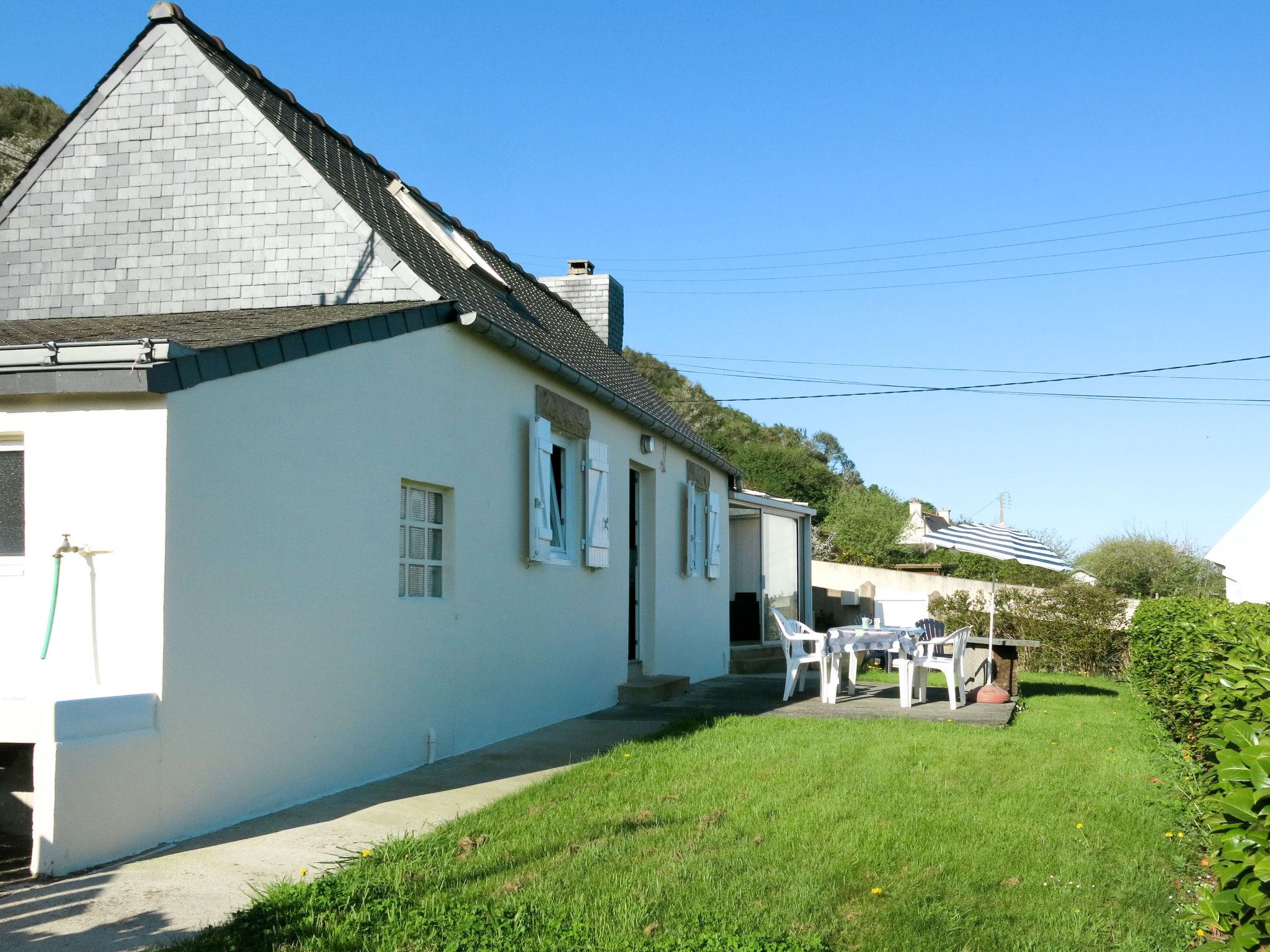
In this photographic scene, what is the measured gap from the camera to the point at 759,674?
16500mm

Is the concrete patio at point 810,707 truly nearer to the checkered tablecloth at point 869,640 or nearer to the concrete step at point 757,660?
the checkered tablecloth at point 869,640

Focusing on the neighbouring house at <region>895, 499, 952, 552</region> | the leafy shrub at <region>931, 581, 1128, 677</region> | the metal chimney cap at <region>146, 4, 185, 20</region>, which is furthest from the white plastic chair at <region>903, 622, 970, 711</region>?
the neighbouring house at <region>895, 499, 952, 552</region>

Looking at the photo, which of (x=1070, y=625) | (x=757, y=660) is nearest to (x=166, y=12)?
(x=757, y=660)

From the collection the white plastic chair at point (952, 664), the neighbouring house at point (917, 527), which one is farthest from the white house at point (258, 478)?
the neighbouring house at point (917, 527)

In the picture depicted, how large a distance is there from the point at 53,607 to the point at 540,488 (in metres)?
4.49

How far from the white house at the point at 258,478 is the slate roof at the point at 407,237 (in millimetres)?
59

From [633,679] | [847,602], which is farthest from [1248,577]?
[633,679]

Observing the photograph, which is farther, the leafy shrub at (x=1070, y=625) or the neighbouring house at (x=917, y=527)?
the neighbouring house at (x=917, y=527)

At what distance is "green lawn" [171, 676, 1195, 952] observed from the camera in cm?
405

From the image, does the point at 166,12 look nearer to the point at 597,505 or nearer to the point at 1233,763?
the point at 597,505

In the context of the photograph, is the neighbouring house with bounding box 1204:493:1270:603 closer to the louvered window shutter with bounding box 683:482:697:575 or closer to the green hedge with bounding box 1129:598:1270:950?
the louvered window shutter with bounding box 683:482:697:575

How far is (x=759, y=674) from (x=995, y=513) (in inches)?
1388

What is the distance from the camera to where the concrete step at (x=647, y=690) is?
11531 mm

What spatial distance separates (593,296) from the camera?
55.7 feet
